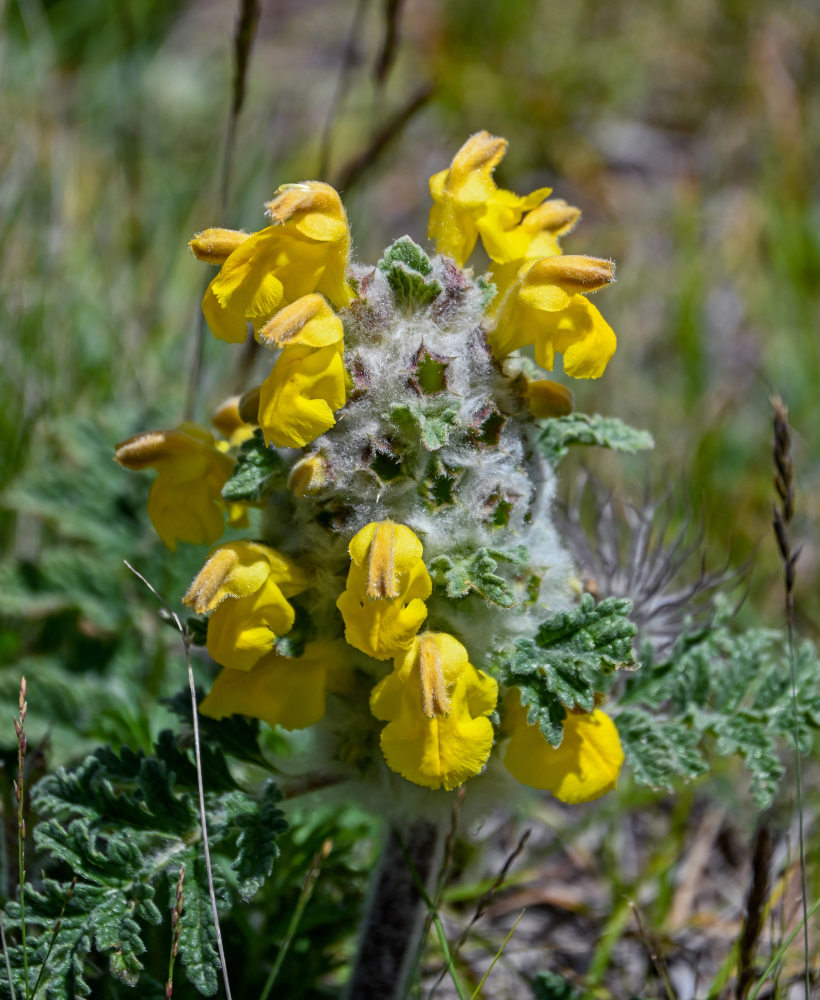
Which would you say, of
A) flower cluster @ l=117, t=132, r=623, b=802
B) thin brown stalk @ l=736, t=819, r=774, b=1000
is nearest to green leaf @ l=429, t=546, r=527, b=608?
flower cluster @ l=117, t=132, r=623, b=802

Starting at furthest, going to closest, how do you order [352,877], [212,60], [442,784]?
[212,60] → [352,877] → [442,784]

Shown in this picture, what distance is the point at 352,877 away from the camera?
2.01 m

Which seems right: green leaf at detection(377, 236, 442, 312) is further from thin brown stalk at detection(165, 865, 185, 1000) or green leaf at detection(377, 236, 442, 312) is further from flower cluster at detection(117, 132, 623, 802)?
thin brown stalk at detection(165, 865, 185, 1000)

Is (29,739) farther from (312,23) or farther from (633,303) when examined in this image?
(312,23)

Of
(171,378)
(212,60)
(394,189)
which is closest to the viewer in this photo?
(171,378)

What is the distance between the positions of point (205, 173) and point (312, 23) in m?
2.49

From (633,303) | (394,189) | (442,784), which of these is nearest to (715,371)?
(633,303)

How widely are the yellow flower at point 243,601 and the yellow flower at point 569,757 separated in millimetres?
365

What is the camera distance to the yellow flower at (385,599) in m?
1.31

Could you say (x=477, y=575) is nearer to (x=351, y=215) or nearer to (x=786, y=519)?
(x=786, y=519)

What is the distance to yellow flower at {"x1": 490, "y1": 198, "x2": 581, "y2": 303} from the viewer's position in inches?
60.9

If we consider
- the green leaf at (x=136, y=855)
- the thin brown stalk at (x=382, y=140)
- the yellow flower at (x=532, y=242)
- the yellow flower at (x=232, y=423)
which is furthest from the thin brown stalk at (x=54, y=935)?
the thin brown stalk at (x=382, y=140)

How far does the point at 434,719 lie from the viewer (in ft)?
4.39

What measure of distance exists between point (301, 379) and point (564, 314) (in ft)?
1.27
